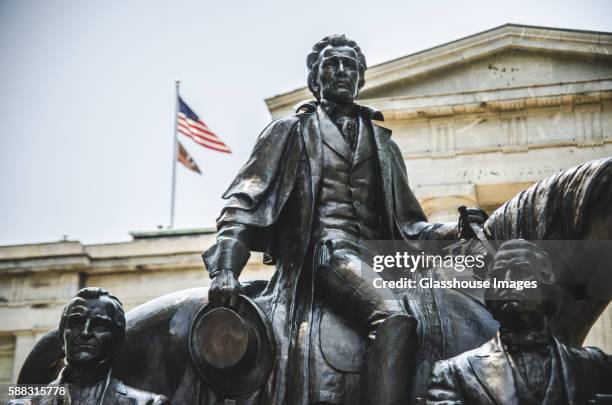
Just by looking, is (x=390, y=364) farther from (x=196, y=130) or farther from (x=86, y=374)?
(x=196, y=130)

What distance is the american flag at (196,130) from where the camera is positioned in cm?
3228

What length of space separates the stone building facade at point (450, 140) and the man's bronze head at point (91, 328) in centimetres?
2878

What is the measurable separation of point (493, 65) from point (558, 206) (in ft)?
105

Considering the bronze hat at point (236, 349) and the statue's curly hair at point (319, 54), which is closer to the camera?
the bronze hat at point (236, 349)

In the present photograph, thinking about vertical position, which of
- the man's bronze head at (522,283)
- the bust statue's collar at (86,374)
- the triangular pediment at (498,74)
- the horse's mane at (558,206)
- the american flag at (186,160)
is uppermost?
the triangular pediment at (498,74)

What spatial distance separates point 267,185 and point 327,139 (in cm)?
48

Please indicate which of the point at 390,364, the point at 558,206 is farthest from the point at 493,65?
the point at 390,364

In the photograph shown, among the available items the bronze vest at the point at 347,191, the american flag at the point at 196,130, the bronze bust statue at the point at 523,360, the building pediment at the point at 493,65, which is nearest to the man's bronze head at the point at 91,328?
the bronze vest at the point at 347,191

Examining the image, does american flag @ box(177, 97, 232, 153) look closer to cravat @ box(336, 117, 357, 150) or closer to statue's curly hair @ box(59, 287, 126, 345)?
cravat @ box(336, 117, 357, 150)

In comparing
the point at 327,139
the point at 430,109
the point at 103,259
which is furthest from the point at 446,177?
the point at 327,139

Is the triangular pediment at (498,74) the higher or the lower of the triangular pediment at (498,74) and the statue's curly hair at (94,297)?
the higher

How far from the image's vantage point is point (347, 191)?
7621 mm

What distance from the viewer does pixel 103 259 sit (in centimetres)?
3709

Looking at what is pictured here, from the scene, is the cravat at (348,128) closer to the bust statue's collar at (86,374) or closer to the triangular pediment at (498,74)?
the bust statue's collar at (86,374)
